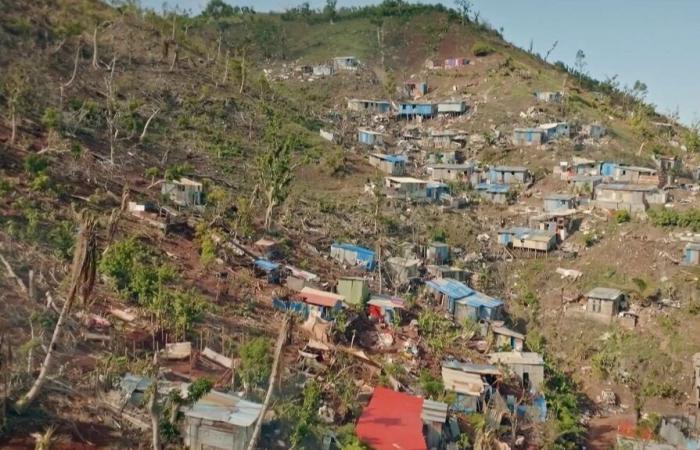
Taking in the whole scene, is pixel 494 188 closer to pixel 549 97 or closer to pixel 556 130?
pixel 556 130

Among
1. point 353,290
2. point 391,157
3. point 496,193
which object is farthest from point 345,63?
point 353,290

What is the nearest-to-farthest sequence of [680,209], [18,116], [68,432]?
[68,432], [18,116], [680,209]

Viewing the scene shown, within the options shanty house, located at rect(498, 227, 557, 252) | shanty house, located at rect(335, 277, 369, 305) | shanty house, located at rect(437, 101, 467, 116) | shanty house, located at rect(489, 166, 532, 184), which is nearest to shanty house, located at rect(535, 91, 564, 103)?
shanty house, located at rect(437, 101, 467, 116)

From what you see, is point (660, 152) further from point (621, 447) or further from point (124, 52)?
point (124, 52)

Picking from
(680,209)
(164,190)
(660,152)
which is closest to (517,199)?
(680,209)

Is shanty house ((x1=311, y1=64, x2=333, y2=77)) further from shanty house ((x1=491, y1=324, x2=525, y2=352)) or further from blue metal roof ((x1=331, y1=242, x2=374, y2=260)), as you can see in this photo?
shanty house ((x1=491, y1=324, x2=525, y2=352))
